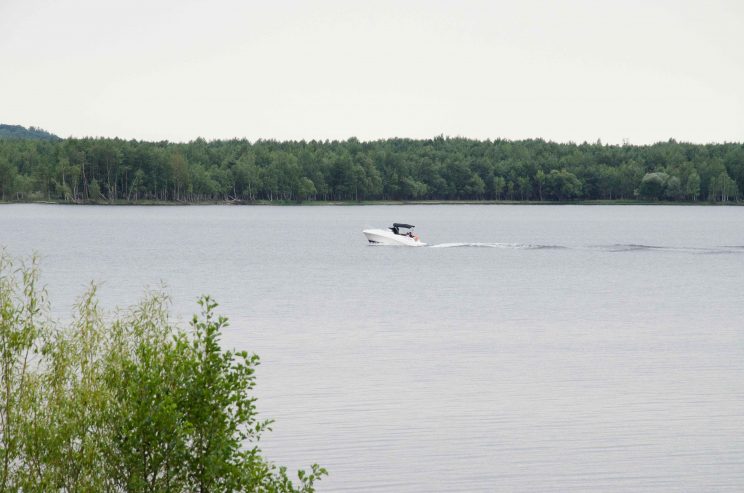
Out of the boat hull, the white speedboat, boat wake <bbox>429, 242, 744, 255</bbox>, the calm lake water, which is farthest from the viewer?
boat wake <bbox>429, 242, 744, 255</bbox>

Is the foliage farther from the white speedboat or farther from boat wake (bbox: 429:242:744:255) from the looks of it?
boat wake (bbox: 429:242:744:255)

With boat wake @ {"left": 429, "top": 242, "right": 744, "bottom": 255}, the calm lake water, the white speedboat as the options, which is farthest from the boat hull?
the calm lake water

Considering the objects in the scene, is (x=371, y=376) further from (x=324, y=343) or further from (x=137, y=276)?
(x=137, y=276)

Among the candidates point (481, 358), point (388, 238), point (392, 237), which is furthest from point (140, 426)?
point (388, 238)

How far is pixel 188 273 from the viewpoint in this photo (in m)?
65.2

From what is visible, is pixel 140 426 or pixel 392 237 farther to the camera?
pixel 392 237

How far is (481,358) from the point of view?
1326 inches

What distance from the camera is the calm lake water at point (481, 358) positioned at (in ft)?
70.8

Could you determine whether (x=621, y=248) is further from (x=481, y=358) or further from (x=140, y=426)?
(x=140, y=426)

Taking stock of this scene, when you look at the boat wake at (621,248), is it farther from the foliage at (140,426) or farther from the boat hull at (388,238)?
the foliage at (140,426)

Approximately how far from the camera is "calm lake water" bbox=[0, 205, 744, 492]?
70.8ft

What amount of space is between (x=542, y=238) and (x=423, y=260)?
1452 inches

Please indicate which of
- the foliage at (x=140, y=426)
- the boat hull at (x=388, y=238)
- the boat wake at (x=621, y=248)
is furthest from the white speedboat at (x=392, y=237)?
the foliage at (x=140, y=426)

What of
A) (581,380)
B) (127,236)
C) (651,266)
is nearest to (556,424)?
(581,380)
